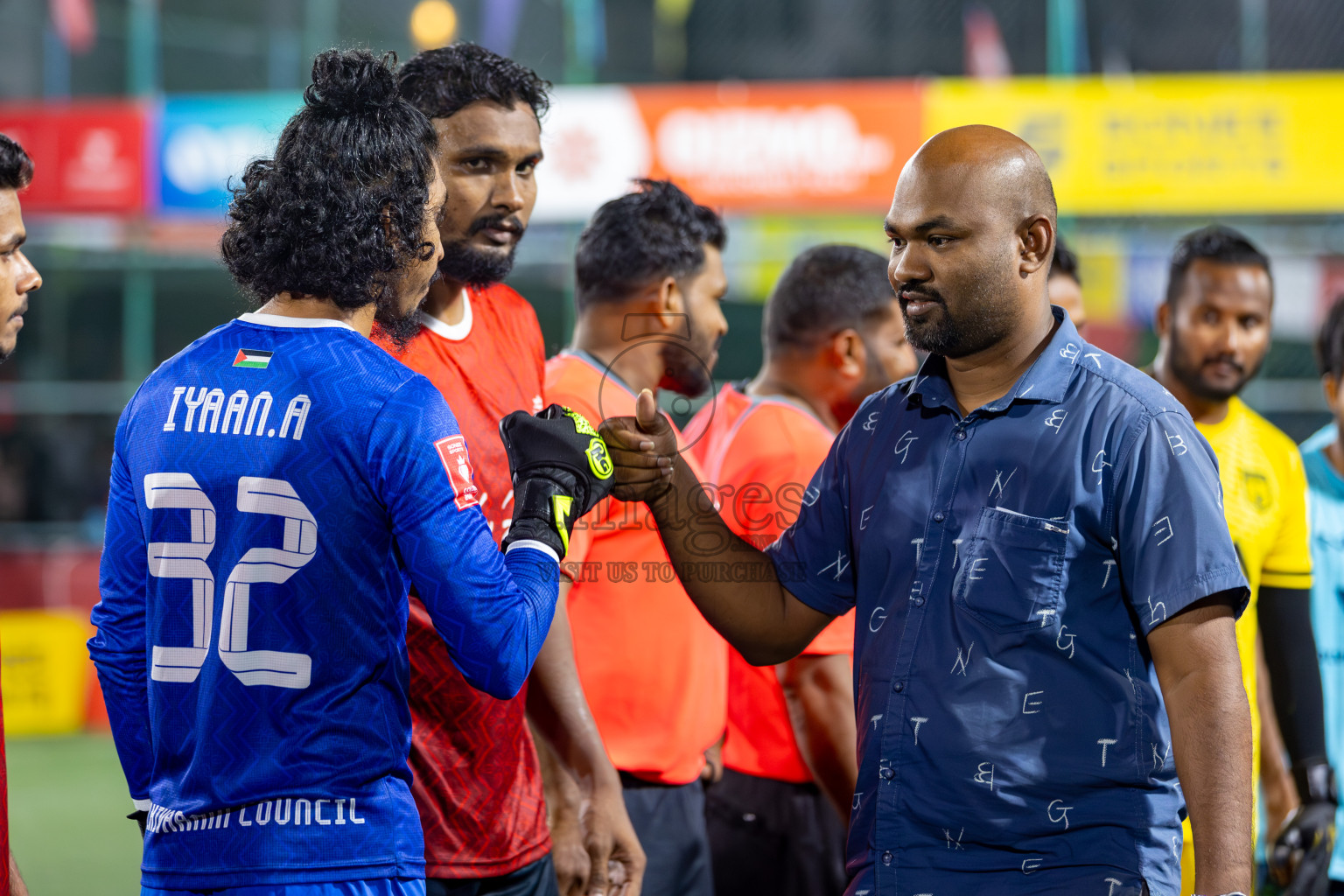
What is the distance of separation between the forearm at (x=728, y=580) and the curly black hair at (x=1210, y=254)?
90.0 inches

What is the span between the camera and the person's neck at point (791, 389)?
3.95 metres

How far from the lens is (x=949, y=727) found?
2.22m

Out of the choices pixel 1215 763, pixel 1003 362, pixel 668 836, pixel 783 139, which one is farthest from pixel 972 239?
pixel 783 139

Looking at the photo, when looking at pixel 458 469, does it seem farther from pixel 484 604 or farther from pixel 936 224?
pixel 936 224

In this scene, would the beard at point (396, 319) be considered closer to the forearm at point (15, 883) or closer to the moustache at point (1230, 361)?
the forearm at point (15, 883)

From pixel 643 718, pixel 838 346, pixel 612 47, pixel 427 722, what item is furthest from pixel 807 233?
Result: pixel 427 722

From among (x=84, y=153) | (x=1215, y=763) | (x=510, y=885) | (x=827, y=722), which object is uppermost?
(x=84, y=153)

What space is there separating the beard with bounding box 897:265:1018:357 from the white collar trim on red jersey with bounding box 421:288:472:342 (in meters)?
1.00

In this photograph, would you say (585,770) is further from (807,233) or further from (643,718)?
(807,233)

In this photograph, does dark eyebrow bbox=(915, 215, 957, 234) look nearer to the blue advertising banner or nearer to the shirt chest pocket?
the shirt chest pocket

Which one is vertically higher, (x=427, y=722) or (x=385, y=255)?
(x=385, y=255)

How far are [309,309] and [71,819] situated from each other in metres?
7.14

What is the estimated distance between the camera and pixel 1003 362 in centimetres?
243

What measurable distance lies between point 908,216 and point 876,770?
103 centimetres
